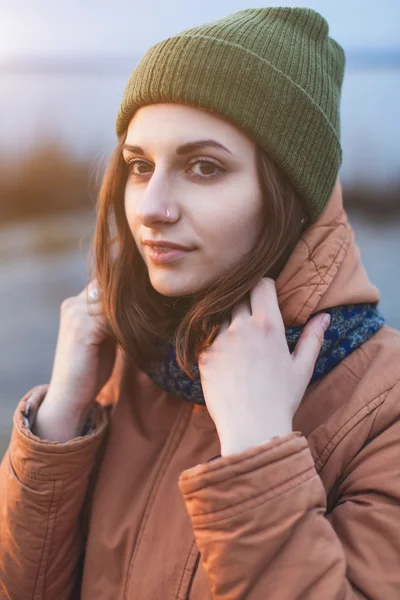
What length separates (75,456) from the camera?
958mm

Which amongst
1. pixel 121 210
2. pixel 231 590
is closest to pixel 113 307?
pixel 121 210

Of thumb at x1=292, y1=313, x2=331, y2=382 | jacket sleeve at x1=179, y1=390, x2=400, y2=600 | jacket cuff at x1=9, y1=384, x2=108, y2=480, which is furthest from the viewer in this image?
jacket cuff at x1=9, y1=384, x2=108, y2=480

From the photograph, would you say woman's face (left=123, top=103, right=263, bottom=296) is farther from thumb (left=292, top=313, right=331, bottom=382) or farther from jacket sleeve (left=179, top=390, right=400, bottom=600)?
jacket sleeve (left=179, top=390, right=400, bottom=600)

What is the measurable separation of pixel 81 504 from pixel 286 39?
3.29ft

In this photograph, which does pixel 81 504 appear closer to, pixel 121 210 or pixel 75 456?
pixel 75 456

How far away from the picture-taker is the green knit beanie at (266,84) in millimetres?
852

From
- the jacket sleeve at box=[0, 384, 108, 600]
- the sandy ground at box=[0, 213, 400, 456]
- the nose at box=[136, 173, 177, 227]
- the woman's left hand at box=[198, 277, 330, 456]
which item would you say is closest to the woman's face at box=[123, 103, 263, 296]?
the nose at box=[136, 173, 177, 227]

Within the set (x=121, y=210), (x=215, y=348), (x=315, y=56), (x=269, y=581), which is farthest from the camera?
(x=121, y=210)

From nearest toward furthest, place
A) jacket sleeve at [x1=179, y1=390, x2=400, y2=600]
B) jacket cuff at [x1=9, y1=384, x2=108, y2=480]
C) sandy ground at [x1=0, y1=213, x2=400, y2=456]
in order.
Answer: jacket sleeve at [x1=179, y1=390, x2=400, y2=600] < jacket cuff at [x1=9, y1=384, x2=108, y2=480] < sandy ground at [x1=0, y1=213, x2=400, y2=456]

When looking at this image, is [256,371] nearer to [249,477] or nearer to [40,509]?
[249,477]

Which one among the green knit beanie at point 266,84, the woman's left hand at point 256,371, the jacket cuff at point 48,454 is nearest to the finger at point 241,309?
the woman's left hand at point 256,371

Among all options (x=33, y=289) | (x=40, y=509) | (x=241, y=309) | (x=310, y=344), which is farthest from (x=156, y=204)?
(x=33, y=289)

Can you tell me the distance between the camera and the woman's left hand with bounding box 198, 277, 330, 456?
73 centimetres

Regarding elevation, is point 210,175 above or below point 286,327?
above
